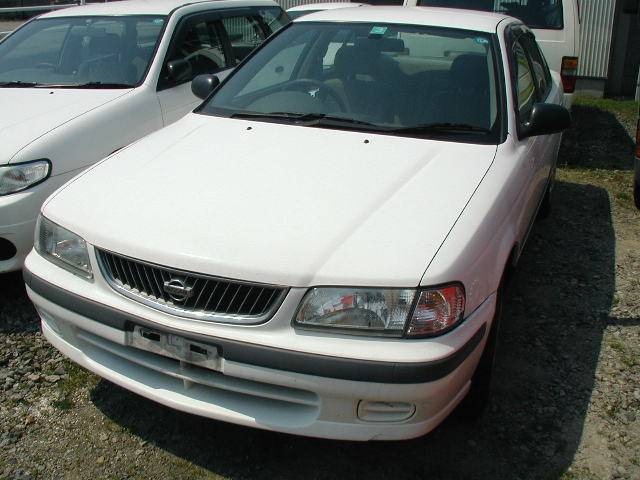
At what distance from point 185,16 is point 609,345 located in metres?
3.87

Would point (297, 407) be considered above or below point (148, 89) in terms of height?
below

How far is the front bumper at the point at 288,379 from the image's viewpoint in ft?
7.72

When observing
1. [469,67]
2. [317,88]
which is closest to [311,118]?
[317,88]

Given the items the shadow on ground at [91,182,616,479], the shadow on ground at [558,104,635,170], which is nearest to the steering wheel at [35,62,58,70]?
the shadow on ground at [91,182,616,479]

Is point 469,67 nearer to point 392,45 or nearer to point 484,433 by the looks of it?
point 392,45

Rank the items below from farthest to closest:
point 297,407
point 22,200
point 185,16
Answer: point 185,16 → point 22,200 → point 297,407

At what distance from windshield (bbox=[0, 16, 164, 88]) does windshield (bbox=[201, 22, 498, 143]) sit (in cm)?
134

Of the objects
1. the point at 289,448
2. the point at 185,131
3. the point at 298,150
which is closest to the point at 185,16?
the point at 185,131

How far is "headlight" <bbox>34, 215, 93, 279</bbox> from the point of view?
2.79 meters

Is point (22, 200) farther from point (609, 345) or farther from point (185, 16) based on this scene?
point (609, 345)

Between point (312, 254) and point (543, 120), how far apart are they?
1.65 m

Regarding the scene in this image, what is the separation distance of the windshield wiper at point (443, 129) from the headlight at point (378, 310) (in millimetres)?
1231

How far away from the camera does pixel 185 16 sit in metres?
5.52

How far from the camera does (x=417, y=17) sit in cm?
409
